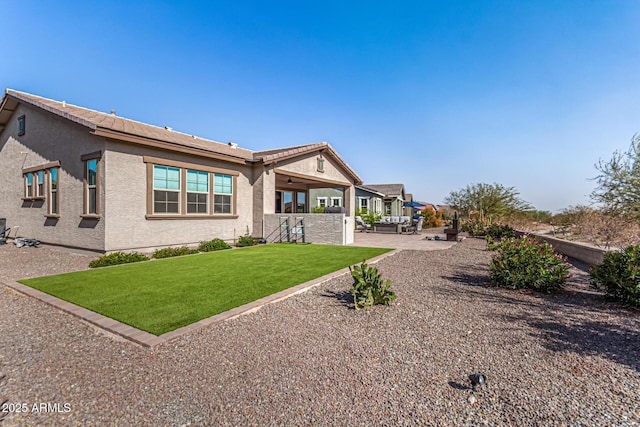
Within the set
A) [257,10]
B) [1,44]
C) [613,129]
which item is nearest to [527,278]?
[613,129]

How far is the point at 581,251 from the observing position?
9859mm

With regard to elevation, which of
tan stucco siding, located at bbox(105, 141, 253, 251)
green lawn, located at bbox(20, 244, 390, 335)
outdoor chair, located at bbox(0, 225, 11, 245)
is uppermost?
tan stucco siding, located at bbox(105, 141, 253, 251)

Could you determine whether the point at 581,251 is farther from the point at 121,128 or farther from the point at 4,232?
the point at 4,232

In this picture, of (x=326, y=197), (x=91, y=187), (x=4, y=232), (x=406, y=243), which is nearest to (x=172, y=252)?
(x=91, y=187)

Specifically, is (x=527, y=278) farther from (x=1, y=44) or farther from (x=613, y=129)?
(x=1, y=44)

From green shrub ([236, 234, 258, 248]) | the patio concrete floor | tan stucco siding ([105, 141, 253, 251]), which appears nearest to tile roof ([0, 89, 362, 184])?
tan stucco siding ([105, 141, 253, 251])

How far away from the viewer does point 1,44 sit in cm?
1053

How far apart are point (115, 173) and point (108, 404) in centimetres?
896

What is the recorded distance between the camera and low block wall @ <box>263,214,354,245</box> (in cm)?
1352

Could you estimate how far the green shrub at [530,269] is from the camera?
5793 mm

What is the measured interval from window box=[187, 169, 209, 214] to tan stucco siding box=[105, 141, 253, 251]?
1.21ft

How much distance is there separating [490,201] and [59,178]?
91.2 ft

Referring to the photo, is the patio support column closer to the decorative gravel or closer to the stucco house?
the stucco house

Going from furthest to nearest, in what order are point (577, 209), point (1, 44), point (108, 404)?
point (577, 209) < point (1, 44) < point (108, 404)
